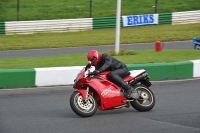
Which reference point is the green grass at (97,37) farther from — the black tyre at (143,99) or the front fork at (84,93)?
the front fork at (84,93)

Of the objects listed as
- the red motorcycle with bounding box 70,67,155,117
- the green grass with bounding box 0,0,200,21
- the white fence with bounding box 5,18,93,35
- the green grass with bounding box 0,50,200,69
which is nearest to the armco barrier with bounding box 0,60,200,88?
the green grass with bounding box 0,50,200,69

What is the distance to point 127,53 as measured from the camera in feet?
56.7

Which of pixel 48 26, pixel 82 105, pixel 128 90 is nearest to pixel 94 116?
pixel 82 105

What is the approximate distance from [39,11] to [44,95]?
71.0ft

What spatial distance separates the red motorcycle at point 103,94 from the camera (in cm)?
948

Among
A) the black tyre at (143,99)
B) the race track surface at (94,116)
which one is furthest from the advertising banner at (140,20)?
the black tyre at (143,99)

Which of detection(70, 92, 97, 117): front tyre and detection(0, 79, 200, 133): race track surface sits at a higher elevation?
detection(70, 92, 97, 117): front tyre

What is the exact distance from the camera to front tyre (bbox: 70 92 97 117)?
9422 millimetres

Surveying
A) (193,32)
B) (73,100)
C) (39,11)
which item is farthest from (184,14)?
(73,100)

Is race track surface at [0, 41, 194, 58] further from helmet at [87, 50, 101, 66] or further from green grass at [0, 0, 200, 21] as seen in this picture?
helmet at [87, 50, 101, 66]

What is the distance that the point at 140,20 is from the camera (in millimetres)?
31703

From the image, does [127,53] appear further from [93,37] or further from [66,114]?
[93,37]

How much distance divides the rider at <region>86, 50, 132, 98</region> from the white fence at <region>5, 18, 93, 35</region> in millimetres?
19835

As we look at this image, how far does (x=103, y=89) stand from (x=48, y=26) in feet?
67.9
